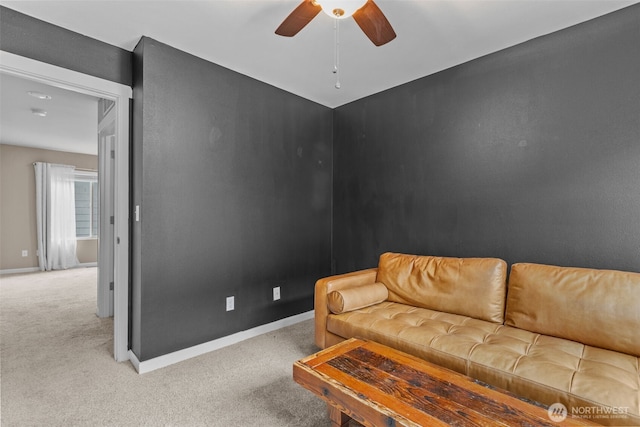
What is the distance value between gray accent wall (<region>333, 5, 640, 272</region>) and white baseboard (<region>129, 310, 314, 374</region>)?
3.72ft

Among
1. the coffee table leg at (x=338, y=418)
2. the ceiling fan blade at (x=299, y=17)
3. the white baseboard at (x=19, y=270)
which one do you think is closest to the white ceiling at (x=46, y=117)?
the white baseboard at (x=19, y=270)

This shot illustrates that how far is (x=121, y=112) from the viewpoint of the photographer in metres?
2.44

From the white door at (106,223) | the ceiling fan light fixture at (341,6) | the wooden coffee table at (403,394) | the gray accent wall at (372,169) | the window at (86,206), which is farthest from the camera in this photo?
the window at (86,206)

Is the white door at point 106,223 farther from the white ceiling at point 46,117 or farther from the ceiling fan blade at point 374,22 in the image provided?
the ceiling fan blade at point 374,22

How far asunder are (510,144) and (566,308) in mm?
1277

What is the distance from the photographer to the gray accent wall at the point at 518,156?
6.66 ft

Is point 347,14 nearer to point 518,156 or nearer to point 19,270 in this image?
point 518,156

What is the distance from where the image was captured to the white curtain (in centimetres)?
609

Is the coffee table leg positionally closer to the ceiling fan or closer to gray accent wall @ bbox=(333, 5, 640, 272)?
gray accent wall @ bbox=(333, 5, 640, 272)

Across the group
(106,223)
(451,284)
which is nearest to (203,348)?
(106,223)

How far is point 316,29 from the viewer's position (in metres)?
2.22

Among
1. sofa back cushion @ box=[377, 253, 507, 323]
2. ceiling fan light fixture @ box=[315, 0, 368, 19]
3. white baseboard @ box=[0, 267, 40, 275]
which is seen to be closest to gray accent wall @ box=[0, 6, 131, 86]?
ceiling fan light fixture @ box=[315, 0, 368, 19]

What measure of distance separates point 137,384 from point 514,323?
8.39 ft

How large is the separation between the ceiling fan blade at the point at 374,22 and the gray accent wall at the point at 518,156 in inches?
48.6
